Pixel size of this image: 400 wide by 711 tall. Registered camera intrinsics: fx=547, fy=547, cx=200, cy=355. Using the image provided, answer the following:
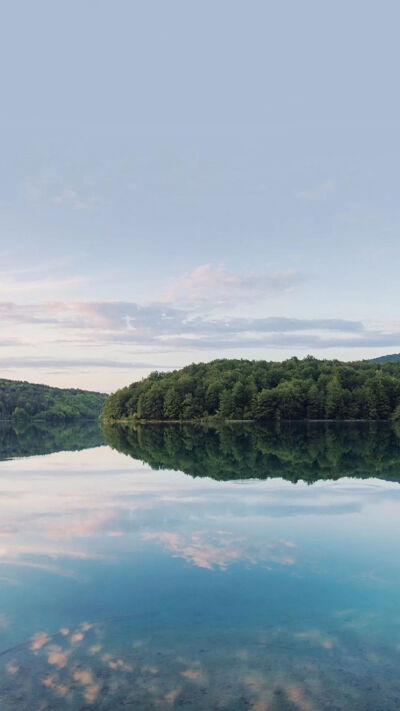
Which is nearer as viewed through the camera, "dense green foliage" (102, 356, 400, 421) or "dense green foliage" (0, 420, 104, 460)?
"dense green foliage" (0, 420, 104, 460)

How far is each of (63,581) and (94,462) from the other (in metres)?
30.3

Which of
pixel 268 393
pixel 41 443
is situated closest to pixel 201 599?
pixel 41 443

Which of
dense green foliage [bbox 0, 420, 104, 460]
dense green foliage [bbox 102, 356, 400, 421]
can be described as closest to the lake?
dense green foliage [bbox 0, 420, 104, 460]

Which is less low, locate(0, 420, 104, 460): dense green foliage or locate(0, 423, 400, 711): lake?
locate(0, 423, 400, 711): lake

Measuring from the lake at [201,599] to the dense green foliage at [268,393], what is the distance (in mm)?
124867

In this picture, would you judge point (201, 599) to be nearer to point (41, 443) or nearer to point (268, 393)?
point (41, 443)

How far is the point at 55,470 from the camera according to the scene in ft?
124

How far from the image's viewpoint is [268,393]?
504 feet

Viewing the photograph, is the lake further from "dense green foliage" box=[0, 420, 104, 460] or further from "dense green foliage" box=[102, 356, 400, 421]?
"dense green foliage" box=[102, 356, 400, 421]

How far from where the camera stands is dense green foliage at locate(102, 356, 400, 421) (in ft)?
495

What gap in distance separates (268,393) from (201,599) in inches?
5607

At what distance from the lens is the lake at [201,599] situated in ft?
28.0

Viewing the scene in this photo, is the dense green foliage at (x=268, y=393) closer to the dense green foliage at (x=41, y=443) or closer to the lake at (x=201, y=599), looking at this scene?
the dense green foliage at (x=41, y=443)

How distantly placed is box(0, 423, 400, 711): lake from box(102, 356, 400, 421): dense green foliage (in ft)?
410
